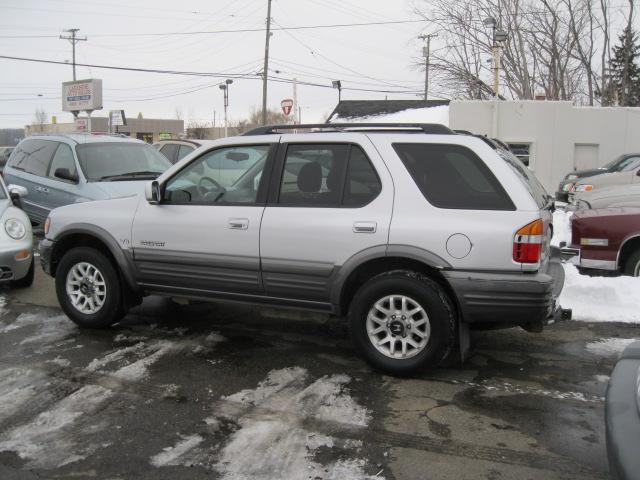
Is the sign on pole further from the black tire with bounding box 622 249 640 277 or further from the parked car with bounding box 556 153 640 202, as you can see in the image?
the black tire with bounding box 622 249 640 277

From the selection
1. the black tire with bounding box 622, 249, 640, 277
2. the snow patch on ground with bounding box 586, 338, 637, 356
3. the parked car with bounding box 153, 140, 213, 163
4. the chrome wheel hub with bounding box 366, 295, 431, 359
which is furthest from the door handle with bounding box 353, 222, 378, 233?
the parked car with bounding box 153, 140, 213, 163

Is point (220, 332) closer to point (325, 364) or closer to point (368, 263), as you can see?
point (325, 364)

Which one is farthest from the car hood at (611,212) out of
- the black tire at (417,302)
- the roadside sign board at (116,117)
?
the roadside sign board at (116,117)

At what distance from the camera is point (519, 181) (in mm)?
4184

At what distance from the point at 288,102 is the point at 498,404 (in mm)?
17987

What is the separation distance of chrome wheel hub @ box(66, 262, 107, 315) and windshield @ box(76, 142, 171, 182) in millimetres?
3640

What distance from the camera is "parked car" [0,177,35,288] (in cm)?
671

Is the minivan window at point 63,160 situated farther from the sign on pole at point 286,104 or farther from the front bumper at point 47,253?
the sign on pole at point 286,104

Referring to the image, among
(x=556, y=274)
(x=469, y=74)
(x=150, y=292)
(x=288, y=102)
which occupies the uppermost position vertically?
(x=469, y=74)

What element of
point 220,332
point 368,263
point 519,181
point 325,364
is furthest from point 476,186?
point 220,332

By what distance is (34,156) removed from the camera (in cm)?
1006

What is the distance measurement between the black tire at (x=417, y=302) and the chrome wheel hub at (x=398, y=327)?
23 mm

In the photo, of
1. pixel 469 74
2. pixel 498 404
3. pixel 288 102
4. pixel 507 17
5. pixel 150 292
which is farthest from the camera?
pixel 469 74

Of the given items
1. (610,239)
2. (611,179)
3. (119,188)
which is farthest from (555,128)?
(119,188)
